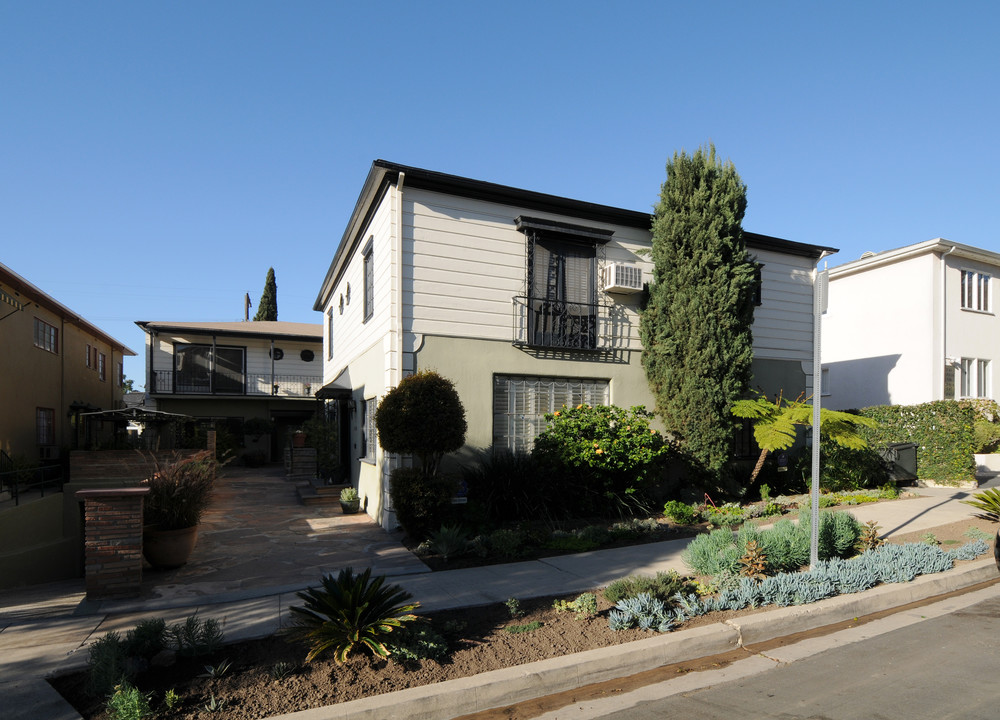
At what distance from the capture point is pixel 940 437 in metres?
15.0

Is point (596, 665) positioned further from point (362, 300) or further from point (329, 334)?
point (329, 334)

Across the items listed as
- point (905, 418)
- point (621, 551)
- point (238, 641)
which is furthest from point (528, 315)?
point (905, 418)

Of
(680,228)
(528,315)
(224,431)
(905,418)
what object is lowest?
(224,431)

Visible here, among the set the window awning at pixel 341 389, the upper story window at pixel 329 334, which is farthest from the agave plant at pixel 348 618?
the upper story window at pixel 329 334

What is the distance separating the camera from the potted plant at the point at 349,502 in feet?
42.1

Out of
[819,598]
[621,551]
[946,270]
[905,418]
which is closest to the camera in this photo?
[819,598]

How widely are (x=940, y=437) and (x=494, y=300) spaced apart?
11.5 meters

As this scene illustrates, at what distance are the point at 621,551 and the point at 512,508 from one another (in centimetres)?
215

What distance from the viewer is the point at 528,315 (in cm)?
1193

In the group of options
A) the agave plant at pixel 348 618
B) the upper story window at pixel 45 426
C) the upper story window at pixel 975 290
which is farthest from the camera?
the upper story window at pixel 975 290

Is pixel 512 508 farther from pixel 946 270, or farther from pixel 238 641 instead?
pixel 946 270

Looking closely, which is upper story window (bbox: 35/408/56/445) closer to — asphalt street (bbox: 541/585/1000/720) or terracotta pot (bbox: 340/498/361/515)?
terracotta pot (bbox: 340/498/361/515)

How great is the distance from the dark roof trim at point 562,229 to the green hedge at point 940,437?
9004mm

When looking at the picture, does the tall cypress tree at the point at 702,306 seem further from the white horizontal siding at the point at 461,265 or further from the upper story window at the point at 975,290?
the upper story window at the point at 975,290
